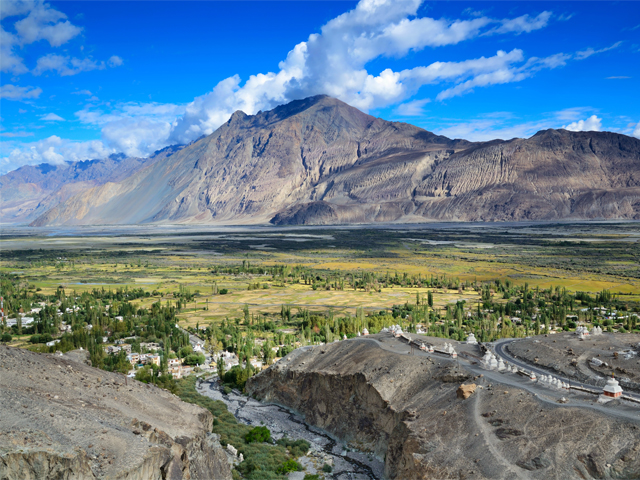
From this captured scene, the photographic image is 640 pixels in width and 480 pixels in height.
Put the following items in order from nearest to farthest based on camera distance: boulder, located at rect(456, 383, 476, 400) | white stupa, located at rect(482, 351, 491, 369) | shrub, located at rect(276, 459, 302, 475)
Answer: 1. boulder, located at rect(456, 383, 476, 400)
2. shrub, located at rect(276, 459, 302, 475)
3. white stupa, located at rect(482, 351, 491, 369)

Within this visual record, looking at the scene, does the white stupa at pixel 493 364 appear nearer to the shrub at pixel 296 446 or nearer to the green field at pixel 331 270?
the shrub at pixel 296 446

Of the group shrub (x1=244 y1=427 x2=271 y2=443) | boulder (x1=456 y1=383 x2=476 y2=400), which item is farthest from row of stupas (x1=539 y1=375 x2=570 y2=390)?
shrub (x1=244 y1=427 x2=271 y2=443)

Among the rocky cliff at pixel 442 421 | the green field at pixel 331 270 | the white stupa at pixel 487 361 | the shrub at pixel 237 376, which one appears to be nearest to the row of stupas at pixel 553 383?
the rocky cliff at pixel 442 421

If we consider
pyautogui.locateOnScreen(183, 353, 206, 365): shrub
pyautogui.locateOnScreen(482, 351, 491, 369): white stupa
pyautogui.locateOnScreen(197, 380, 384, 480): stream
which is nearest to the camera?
pyautogui.locateOnScreen(197, 380, 384, 480): stream

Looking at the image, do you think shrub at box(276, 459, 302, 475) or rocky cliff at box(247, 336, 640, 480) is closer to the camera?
rocky cliff at box(247, 336, 640, 480)

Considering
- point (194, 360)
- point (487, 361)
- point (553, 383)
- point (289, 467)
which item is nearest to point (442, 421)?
point (553, 383)

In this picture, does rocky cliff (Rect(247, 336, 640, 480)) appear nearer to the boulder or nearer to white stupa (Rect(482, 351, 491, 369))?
the boulder
